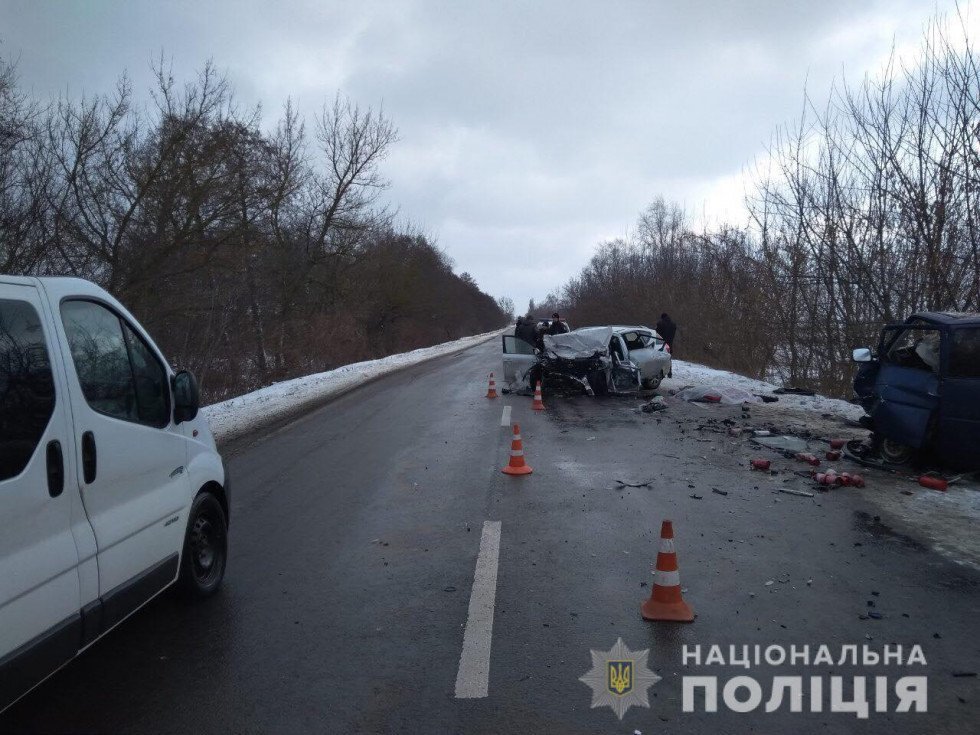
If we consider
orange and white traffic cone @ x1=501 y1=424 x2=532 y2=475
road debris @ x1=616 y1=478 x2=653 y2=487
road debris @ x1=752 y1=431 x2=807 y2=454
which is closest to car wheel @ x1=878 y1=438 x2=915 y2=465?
road debris @ x1=752 y1=431 x2=807 y2=454

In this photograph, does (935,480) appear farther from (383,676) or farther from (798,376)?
(798,376)

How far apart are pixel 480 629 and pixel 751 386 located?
1541 cm

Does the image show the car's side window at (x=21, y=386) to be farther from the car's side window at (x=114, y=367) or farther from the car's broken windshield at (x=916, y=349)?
the car's broken windshield at (x=916, y=349)

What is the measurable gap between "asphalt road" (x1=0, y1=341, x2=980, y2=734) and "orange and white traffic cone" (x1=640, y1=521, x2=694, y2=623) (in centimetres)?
10

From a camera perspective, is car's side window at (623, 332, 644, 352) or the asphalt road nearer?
the asphalt road

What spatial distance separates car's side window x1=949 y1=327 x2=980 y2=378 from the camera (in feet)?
24.0

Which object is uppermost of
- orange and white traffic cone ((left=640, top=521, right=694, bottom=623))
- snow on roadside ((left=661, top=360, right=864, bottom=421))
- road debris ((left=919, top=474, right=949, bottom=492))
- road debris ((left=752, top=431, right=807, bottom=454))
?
orange and white traffic cone ((left=640, top=521, right=694, bottom=623))

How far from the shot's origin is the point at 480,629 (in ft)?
13.2

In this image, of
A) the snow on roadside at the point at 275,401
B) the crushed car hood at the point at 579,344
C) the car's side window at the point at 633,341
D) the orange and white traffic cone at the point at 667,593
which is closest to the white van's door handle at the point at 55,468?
Result: the orange and white traffic cone at the point at 667,593

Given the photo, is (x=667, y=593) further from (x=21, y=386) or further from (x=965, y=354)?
(x=965, y=354)

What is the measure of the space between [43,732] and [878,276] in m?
16.2

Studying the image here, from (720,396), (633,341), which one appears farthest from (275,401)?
(720,396)

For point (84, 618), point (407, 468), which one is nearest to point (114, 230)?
point (407, 468)

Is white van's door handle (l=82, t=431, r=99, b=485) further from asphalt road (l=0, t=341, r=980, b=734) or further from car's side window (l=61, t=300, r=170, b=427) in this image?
asphalt road (l=0, t=341, r=980, b=734)
